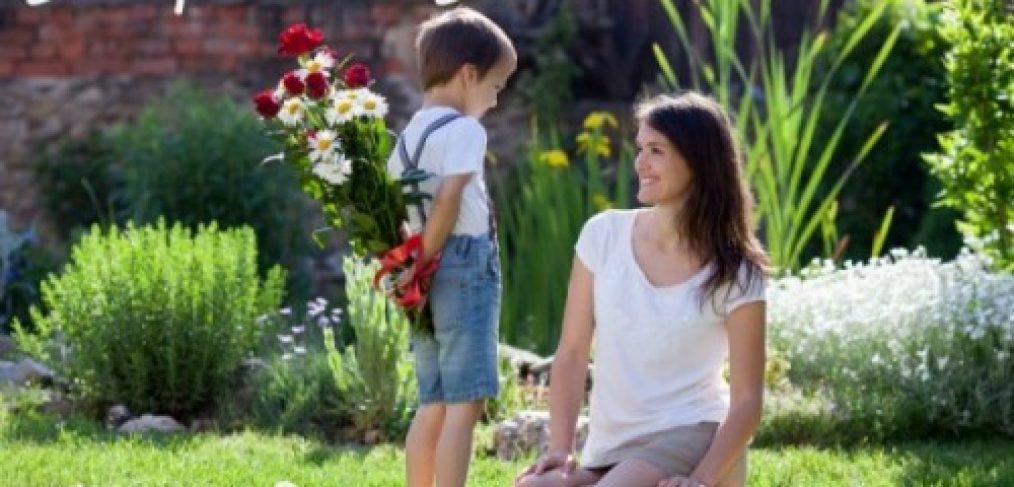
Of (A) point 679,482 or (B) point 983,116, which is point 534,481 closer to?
(A) point 679,482

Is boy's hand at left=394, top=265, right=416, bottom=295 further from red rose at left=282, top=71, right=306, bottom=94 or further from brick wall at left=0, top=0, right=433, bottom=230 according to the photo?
brick wall at left=0, top=0, right=433, bottom=230

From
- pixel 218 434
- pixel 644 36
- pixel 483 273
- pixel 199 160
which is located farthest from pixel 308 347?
Answer: pixel 644 36

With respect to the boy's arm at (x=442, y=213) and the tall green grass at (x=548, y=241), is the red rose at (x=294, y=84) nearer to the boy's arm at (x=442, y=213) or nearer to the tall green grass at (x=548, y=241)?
the boy's arm at (x=442, y=213)

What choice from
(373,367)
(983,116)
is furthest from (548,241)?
(983,116)

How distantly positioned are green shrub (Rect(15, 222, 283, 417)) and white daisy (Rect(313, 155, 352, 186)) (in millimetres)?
2320

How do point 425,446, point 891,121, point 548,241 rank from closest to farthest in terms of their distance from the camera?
point 425,446, point 548,241, point 891,121

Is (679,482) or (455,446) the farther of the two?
(455,446)

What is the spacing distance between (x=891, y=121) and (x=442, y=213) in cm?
541

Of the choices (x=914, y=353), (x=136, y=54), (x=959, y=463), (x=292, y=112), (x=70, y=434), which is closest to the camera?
(x=292, y=112)

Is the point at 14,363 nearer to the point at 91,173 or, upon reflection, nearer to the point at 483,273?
the point at 91,173

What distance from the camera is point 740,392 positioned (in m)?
4.02

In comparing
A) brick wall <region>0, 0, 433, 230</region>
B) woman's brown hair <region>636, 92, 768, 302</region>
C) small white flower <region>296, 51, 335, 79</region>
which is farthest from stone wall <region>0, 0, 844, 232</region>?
woman's brown hair <region>636, 92, 768, 302</region>

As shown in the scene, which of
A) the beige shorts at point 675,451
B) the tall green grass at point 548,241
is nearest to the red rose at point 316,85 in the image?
the beige shorts at point 675,451

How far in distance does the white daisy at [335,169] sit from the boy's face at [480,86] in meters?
0.33
